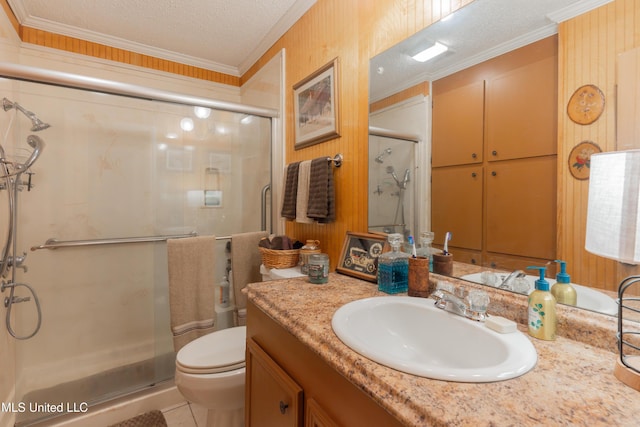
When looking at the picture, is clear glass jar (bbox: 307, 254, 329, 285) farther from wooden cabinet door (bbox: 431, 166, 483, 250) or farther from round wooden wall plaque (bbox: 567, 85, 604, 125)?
round wooden wall plaque (bbox: 567, 85, 604, 125)

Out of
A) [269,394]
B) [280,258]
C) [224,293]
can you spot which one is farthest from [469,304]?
[224,293]

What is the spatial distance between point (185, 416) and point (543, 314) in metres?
1.91

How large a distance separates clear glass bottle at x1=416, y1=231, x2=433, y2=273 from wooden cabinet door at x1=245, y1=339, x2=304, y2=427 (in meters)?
0.65

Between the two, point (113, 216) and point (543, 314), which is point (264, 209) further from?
point (543, 314)

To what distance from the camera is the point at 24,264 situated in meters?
1.93

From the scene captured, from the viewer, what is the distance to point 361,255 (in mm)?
1342

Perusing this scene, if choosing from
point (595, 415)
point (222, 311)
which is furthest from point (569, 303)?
point (222, 311)

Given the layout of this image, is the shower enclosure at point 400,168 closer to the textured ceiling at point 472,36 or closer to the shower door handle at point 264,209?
the textured ceiling at point 472,36

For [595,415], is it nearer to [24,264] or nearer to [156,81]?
[24,264]

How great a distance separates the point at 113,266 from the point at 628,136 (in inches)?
106

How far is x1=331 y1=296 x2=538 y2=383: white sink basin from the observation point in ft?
1.88

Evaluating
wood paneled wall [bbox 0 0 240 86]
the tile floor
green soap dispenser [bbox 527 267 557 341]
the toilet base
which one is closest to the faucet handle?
green soap dispenser [bbox 527 267 557 341]

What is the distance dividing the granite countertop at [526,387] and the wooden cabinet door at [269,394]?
0.18m

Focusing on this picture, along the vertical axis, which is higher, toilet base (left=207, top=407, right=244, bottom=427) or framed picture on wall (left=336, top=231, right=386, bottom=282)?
framed picture on wall (left=336, top=231, right=386, bottom=282)
